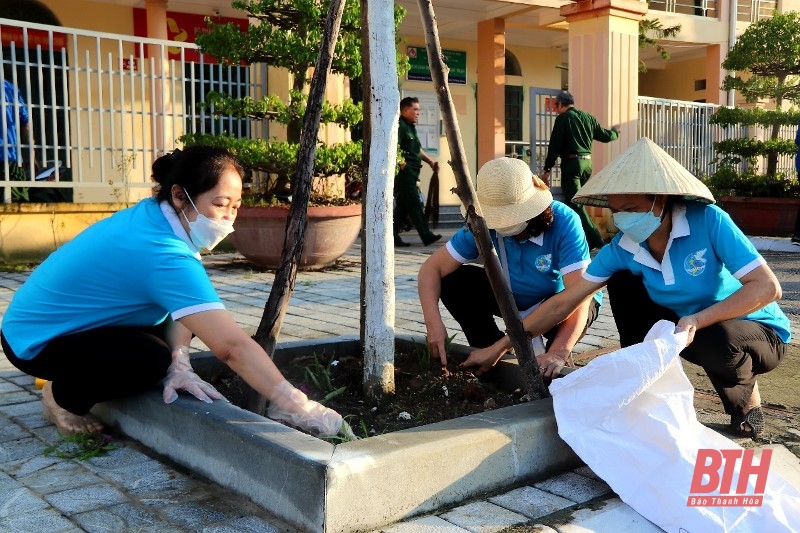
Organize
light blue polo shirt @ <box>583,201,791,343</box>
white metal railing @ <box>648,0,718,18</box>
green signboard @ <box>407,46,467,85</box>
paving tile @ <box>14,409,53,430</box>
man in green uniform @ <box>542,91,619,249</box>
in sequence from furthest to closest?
white metal railing @ <box>648,0,718,18</box> → green signboard @ <box>407,46,467,85</box> → man in green uniform @ <box>542,91,619,249</box> → paving tile @ <box>14,409,53,430</box> → light blue polo shirt @ <box>583,201,791,343</box>

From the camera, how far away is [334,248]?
26.0 ft

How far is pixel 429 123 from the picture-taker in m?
15.3

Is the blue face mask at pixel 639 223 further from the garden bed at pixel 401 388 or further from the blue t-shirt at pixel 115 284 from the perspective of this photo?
the blue t-shirt at pixel 115 284

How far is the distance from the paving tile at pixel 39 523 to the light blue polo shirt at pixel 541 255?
6.36ft

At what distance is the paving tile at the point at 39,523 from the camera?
239 centimetres

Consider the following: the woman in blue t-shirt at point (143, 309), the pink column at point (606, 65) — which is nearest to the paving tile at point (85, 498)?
the woman in blue t-shirt at point (143, 309)

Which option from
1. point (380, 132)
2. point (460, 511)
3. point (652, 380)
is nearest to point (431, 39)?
point (380, 132)

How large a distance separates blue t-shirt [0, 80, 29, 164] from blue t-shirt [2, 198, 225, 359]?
5.17 meters

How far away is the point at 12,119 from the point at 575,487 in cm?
684

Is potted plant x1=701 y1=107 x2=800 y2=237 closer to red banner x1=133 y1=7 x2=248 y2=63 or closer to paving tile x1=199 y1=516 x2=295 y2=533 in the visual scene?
red banner x1=133 y1=7 x2=248 y2=63

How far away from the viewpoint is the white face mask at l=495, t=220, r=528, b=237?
3.54m

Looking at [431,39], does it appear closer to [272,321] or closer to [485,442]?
[272,321]

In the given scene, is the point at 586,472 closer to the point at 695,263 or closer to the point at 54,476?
the point at 695,263

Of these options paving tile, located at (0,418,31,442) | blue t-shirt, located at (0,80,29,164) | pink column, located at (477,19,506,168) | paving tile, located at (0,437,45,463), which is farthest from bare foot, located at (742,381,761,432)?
pink column, located at (477,19,506,168)
